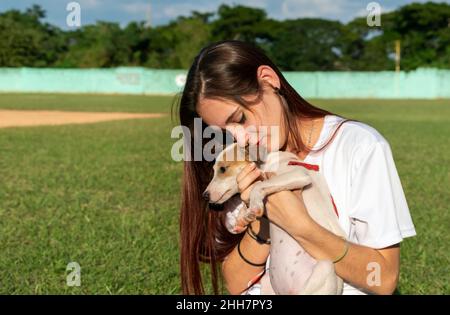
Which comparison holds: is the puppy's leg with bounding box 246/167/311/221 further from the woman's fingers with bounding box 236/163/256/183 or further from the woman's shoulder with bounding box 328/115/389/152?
the woman's shoulder with bounding box 328/115/389/152

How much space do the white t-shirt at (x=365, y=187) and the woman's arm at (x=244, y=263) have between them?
387 millimetres

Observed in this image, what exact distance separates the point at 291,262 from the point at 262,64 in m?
0.79

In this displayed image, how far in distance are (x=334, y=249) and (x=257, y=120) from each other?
1.91ft

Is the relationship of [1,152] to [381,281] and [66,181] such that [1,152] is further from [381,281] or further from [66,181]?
[381,281]

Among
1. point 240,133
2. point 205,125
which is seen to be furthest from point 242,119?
point 205,125

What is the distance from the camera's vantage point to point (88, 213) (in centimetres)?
723

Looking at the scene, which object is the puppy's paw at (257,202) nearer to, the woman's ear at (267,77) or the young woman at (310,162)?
the young woman at (310,162)

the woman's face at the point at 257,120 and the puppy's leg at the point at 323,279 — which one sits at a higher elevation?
the woman's face at the point at 257,120

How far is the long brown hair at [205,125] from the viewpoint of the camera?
2373mm

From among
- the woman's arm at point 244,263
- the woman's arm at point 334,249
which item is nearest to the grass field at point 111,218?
the woman's arm at point 244,263

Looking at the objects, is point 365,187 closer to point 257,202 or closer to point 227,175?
point 257,202

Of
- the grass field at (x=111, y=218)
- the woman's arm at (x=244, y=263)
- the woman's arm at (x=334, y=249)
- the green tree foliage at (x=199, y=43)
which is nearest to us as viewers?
the woman's arm at (x=334, y=249)

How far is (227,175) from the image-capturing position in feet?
8.70
